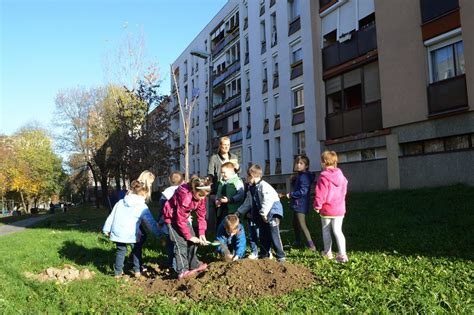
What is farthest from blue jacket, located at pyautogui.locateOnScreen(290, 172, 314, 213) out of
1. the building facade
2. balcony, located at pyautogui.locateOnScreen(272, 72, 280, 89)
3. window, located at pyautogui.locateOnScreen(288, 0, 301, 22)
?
balcony, located at pyautogui.locateOnScreen(272, 72, 280, 89)

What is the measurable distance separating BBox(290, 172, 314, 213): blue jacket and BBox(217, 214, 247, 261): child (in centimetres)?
121

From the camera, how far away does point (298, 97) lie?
2789 cm

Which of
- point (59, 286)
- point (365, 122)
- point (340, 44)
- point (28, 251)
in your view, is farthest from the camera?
point (340, 44)

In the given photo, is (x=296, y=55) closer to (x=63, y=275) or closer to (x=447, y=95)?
(x=447, y=95)

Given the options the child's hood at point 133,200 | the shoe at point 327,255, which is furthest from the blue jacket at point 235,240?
the child's hood at point 133,200

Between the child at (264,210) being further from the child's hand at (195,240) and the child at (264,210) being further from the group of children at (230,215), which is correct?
the child's hand at (195,240)

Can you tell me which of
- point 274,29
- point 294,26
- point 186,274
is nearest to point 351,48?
point 294,26

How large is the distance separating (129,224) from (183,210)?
1264 mm

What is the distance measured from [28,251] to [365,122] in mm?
14770

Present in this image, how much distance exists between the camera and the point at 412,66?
1738 centimetres

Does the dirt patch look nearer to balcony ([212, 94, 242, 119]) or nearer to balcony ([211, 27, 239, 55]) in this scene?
balcony ([212, 94, 242, 119])

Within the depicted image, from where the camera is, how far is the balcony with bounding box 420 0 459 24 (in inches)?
625

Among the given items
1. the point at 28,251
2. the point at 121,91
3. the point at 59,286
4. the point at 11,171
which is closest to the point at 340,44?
the point at 121,91

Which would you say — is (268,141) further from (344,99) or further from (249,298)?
(249,298)
